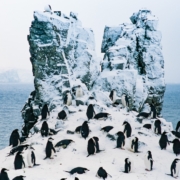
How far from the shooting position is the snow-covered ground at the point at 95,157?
11.0m

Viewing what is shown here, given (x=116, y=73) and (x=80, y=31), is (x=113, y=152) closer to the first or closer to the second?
(x=116, y=73)

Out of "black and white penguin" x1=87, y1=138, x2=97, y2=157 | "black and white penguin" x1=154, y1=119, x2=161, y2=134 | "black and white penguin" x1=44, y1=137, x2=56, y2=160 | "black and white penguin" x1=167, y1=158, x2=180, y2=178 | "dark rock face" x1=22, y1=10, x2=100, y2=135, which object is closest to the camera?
"black and white penguin" x1=167, y1=158, x2=180, y2=178

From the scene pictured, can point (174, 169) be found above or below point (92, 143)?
below

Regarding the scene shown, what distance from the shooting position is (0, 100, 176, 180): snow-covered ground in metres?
11.0

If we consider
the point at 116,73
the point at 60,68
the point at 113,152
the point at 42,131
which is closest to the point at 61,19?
the point at 60,68

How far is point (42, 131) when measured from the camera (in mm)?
15062

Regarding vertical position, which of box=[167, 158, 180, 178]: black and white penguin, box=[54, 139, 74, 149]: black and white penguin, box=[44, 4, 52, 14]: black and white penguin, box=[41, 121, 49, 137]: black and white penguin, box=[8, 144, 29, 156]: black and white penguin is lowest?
box=[167, 158, 180, 178]: black and white penguin

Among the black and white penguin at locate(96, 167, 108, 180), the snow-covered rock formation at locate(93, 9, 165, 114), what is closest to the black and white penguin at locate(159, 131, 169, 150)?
the black and white penguin at locate(96, 167, 108, 180)

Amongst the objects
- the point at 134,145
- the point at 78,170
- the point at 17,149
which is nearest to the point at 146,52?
the point at 134,145

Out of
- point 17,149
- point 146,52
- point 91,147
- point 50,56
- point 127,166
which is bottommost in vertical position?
point 127,166

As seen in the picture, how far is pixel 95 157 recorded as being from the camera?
12.7m

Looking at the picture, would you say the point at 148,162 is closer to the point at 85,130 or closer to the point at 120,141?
the point at 120,141

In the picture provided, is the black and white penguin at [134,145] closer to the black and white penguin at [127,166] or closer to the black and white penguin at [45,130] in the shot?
the black and white penguin at [127,166]

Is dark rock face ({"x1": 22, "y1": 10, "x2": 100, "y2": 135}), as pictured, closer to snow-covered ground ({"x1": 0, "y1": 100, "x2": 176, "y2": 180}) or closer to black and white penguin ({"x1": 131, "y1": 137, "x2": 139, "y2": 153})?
snow-covered ground ({"x1": 0, "y1": 100, "x2": 176, "y2": 180})
